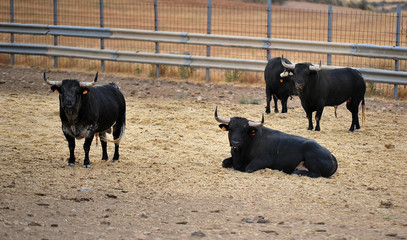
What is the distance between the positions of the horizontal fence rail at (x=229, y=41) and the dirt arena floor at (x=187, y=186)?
7.57ft

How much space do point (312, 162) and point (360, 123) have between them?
4798 mm

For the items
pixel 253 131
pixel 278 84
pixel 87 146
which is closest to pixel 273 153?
pixel 253 131

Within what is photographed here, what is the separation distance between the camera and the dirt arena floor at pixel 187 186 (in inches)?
282

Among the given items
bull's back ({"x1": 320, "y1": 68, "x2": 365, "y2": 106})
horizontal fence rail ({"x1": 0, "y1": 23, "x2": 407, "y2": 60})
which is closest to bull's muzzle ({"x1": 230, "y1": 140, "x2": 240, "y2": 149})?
bull's back ({"x1": 320, "y1": 68, "x2": 365, "y2": 106})

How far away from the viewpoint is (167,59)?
59.5ft

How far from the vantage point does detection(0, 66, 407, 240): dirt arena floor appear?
23.5 feet

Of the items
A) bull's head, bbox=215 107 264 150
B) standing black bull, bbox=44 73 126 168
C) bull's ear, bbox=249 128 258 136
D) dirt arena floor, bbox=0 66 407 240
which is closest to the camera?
dirt arena floor, bbox=0 66 407 240

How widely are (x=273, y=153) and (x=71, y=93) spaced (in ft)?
10.1

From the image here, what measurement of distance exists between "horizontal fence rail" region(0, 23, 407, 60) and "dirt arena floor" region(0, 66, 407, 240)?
231cm

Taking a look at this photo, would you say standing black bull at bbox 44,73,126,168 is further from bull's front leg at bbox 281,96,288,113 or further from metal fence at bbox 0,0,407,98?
metal fence at bbox 0,0,407,98

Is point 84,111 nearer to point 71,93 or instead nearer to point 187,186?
point 71,93

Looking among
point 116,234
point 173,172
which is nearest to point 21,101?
point 173,172

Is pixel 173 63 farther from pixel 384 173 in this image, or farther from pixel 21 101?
pixel 384 173

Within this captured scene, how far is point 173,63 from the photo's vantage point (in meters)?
18.0
